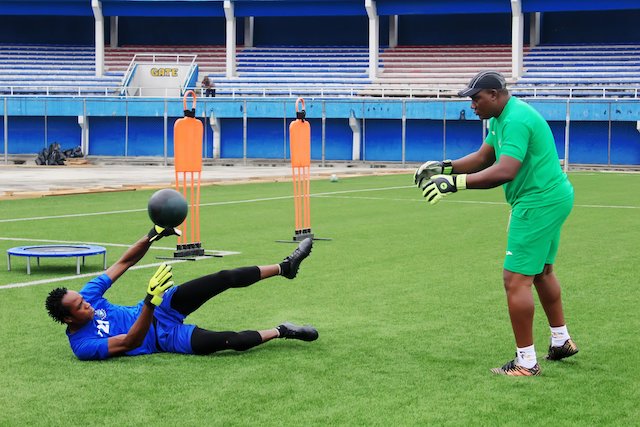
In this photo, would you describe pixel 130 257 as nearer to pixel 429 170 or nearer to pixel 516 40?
pixel 429 170

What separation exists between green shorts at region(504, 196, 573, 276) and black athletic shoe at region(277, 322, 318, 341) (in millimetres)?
1785

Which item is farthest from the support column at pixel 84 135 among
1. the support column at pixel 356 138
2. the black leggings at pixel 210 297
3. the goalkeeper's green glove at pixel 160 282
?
the goalkeeper's green glove at pixel 160 282

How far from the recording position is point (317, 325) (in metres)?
9.28

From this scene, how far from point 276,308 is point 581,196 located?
18.3 meters

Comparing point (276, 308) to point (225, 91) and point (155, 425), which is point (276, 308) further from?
point (225, 91)

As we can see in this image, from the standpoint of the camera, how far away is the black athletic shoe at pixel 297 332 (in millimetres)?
8305

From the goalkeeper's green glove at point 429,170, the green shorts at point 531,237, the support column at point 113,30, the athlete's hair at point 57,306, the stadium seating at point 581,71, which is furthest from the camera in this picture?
the support column at point 113,30

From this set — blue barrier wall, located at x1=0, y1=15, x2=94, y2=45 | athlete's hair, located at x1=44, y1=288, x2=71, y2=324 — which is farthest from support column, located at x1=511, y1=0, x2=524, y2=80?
athlete's hair, located at x1=44, y1=288, x2=71, y2=324

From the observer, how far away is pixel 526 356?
730 cm

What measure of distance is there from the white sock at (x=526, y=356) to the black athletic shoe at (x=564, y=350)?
52cm

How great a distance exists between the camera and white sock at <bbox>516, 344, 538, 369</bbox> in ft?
24.0

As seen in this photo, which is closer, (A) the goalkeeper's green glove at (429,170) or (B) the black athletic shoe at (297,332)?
A: (A) the goalkeeper's green glove at (429,170)

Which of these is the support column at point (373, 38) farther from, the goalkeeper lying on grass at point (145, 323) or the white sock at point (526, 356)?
the white sock at point (526, 356)

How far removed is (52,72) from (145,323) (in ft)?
178
